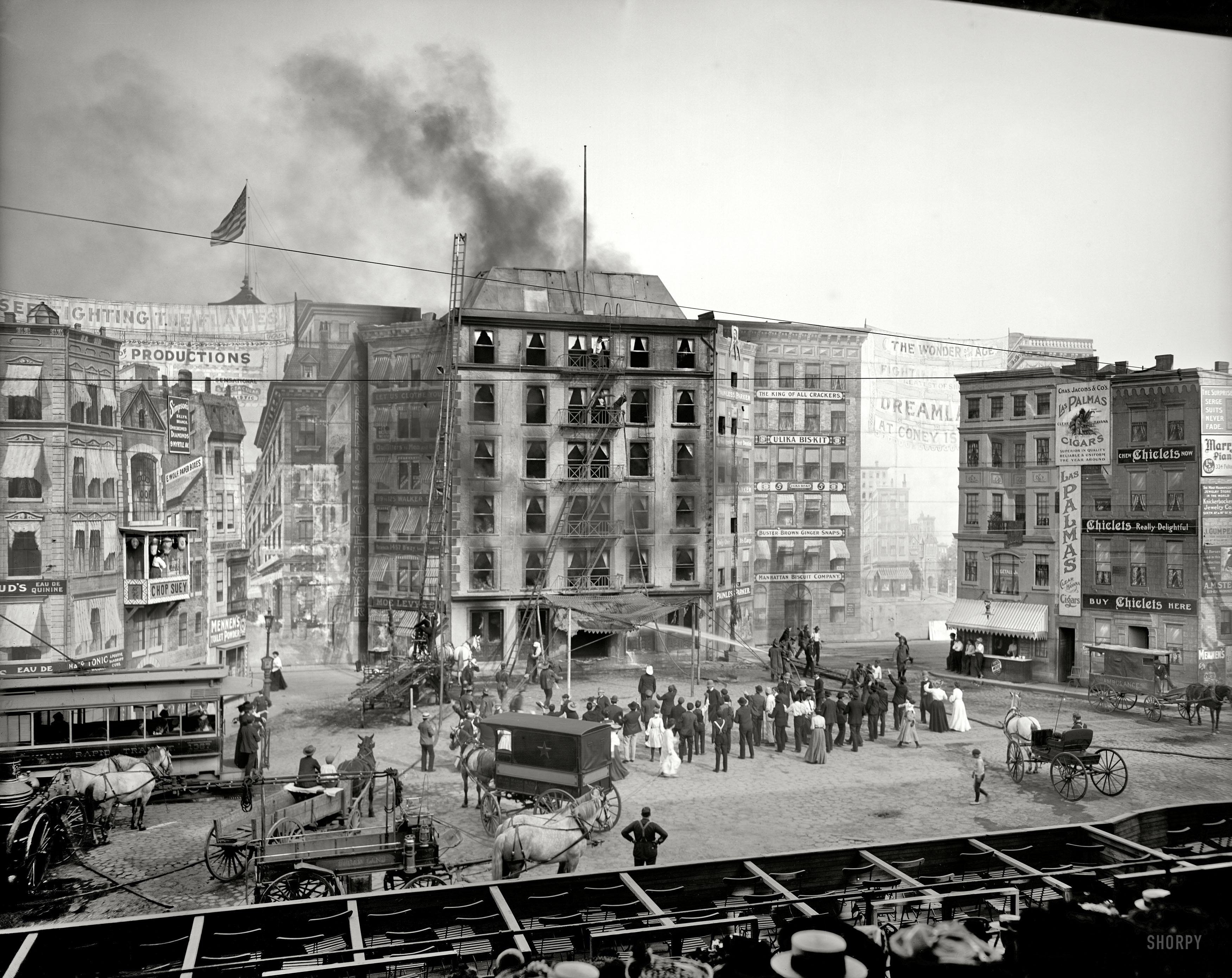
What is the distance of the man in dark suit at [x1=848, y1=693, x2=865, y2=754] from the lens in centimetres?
2081

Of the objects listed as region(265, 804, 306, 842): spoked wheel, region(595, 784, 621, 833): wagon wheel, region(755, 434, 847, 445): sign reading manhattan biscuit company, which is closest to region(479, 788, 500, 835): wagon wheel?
region(595, 784, 621, 833): wagon wheel

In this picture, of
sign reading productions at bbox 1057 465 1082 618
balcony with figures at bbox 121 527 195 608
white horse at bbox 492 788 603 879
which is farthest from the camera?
sign reading productions at bbox 1057 465 1082 618

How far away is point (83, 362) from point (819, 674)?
785 inches

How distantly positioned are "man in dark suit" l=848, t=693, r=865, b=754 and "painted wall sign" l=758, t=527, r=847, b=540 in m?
10.2

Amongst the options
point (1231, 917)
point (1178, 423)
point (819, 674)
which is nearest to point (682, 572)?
point (819, 674)

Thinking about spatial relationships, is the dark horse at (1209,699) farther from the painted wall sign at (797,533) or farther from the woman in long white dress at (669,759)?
the woman in long white dress at (669,759)

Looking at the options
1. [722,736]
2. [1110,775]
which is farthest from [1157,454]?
[722,736]

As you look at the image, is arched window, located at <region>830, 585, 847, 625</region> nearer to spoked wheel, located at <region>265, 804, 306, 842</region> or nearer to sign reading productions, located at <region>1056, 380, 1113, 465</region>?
sign reading productions, located at <region>1056, 380, 1113, 465</region>

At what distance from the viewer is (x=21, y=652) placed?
20078mm

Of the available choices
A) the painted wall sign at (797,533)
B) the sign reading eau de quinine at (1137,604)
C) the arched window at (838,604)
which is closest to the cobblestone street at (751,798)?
the sign reading eau de quinine at (1137,604)

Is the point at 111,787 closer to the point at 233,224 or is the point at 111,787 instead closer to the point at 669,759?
the point at 669,759

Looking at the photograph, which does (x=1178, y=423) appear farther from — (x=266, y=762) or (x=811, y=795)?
(x=266, y=762)

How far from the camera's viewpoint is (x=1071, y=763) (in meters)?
17.8

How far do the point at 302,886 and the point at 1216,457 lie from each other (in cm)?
2481
